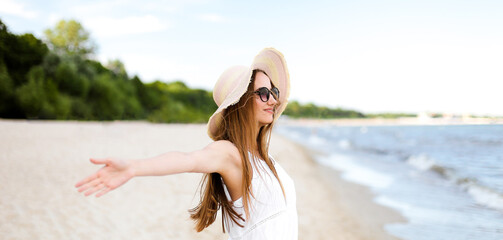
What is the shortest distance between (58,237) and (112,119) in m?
47.1

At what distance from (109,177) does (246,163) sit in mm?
627

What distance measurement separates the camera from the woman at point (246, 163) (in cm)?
162

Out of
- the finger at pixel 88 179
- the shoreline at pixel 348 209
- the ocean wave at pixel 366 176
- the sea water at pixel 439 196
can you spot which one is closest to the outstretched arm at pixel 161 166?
the finger at pixel 88 179

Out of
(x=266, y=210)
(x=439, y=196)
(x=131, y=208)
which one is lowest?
(x=439, y=196)

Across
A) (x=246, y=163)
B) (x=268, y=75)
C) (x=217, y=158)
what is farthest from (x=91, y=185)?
(x=268, y=75)

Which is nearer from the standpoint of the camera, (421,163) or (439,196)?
(439,196)

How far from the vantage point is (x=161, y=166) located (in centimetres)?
132

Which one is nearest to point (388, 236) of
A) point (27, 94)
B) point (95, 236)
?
point (95, 236)

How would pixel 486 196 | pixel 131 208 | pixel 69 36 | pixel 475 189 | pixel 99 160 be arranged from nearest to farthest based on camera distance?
pixel 99 160 < pixel 131 208 < pixel 486 196 < pixel 475 189 < pixel 69 36

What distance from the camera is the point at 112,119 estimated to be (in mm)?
49062

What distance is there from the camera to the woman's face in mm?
1793

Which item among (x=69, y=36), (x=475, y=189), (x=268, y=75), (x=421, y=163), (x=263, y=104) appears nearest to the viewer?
(x=263, y=104)

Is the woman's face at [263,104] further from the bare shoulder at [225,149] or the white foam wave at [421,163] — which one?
the white foam wave at [421,163]

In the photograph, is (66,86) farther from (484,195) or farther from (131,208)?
(484,195)
